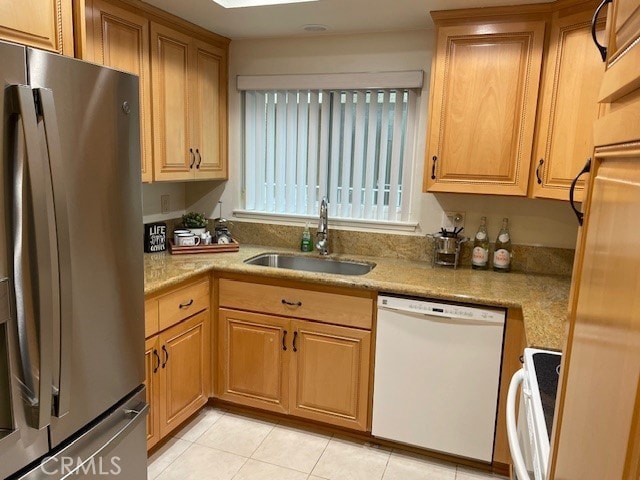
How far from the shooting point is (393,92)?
276cm

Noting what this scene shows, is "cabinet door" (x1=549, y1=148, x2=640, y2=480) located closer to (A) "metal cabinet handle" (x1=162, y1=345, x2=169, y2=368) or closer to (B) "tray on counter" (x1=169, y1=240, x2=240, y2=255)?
(A) "metal cabinet handle" (x1=162, y1=345, x2=169, y2=368)

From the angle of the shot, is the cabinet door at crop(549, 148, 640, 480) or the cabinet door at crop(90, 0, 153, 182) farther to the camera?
the cabinet door at crop(90, 0, 153, 182)

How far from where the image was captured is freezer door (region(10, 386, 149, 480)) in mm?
1366

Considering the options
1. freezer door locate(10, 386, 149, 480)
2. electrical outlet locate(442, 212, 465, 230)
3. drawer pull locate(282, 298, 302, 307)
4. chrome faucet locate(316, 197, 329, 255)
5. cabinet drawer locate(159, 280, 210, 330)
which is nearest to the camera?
freezer door locate(10, 386, 149, 480)

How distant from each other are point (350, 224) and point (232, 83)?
1193 mm

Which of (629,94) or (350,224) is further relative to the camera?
(350,224)

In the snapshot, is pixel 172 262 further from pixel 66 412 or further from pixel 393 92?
pixel 393 92

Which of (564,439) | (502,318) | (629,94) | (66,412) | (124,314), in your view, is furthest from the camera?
(502,318)

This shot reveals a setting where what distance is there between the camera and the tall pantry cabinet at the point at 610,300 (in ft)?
1.47

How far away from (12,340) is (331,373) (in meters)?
1.58

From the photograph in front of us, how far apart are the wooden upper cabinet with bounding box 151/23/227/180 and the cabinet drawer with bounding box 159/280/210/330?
0.64m

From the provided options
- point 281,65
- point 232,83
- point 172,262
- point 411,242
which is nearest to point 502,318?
point 411,242

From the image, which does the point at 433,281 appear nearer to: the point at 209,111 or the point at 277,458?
the point at 277,458

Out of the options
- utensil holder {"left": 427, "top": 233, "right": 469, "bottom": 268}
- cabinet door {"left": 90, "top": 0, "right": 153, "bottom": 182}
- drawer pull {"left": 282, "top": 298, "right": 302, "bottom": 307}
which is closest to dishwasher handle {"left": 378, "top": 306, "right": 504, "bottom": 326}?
drawer pull {"left": 282, "top": 298, "right": 302, "bottom": 307}
